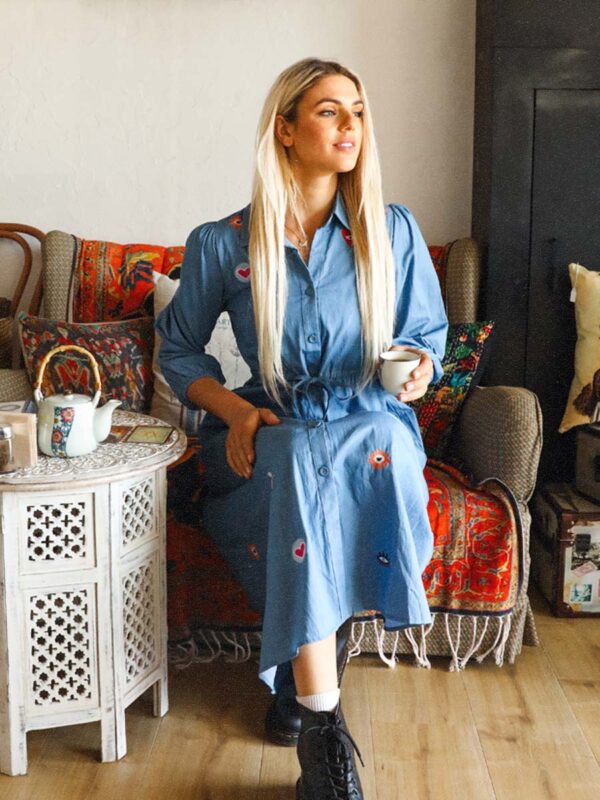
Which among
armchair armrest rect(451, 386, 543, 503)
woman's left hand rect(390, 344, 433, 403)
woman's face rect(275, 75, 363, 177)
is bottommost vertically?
armchair armrest rect(451, 386, 543, 503)

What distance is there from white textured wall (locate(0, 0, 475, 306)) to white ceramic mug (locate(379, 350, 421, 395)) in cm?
119

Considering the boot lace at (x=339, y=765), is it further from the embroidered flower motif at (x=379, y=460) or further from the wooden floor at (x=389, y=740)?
the embroidered flower motif at (x=379, y=460)

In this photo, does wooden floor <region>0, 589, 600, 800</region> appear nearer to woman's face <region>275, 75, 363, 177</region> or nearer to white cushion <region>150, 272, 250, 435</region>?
white cushion <region>150, 272, 250, 435</region>

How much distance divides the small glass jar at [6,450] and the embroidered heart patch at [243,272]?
55 centimetres

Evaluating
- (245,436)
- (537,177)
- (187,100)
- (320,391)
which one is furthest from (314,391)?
(187,100)

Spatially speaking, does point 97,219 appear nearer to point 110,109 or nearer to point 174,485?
point 110,109

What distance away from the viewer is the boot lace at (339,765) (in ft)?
5.06

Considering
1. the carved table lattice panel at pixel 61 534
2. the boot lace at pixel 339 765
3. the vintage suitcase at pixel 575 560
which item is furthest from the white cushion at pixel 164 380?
the boot lace at pixel 339 765

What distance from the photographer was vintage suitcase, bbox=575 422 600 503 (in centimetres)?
244

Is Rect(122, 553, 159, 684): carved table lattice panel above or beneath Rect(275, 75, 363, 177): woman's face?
beneath

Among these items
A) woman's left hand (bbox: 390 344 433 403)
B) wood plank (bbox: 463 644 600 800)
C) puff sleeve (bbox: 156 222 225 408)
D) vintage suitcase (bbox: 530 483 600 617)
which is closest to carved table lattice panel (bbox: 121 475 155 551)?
puff sleeve (bbox: 156 222 225 408)

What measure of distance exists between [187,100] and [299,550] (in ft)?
5.36

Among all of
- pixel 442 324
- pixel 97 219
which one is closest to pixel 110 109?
pixel 97 219

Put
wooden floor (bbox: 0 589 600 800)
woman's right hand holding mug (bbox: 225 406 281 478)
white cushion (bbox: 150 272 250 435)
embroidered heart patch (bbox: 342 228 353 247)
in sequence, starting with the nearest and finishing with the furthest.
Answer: wooden floor (bbox: 0 589 600 800), woman's right hand holding mug (bbox: 225 406 281 478), embroidered heart patch (bbox: 342 228 353 247), white cushion (bbox: 150 272 250 435)
